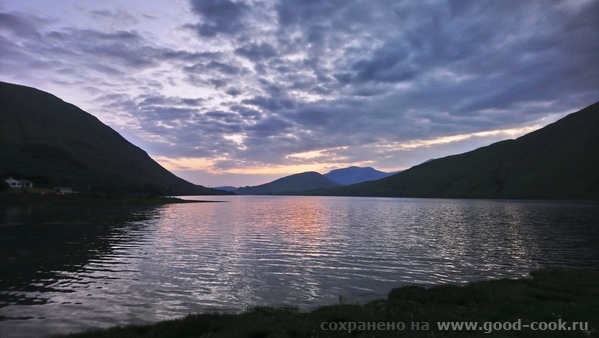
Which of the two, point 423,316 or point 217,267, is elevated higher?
point 423,316

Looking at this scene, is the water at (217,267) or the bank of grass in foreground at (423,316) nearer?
the bank of grass in foreground at (423,316)

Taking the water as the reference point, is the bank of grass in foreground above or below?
above

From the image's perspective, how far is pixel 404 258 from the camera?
45688 mm

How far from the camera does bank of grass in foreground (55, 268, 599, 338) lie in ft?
54.0

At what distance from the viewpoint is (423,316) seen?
19.0 m

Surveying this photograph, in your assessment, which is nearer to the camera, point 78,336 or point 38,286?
point 78,336

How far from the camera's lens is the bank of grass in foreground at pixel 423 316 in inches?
648

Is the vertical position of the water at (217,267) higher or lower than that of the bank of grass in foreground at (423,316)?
lower

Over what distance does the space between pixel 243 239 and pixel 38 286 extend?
3524cm

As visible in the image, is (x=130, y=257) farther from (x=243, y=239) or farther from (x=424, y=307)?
(x=424, y=307)

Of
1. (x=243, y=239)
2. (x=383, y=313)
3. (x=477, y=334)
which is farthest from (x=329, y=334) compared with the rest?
(x=243, y=239)

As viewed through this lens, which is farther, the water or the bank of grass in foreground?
the water

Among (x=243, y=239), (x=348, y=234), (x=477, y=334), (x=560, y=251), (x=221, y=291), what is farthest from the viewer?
(x=348, y=234)

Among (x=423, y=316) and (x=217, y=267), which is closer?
(x=423, y=316)
